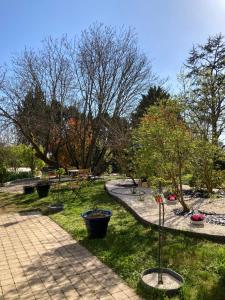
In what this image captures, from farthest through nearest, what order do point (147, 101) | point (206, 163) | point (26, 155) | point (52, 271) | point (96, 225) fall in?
point (147, 101)
point (26, 155)
point (206, 163)
point (96, 225)
point (52, 271)

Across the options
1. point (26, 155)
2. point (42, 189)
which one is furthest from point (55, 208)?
point (26, 155)

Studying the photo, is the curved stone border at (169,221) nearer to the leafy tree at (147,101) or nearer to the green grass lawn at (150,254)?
the green grass lawn at (150,254)

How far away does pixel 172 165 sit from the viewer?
7164 millimetres

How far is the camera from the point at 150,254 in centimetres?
533

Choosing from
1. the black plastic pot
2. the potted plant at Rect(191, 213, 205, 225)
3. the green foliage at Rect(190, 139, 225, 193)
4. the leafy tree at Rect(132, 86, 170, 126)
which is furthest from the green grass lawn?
the leafy tree at Rect(132, 86, 170, 126)

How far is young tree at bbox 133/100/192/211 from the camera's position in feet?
22.6

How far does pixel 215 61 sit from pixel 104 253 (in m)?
21.0

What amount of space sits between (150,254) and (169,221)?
1765mm

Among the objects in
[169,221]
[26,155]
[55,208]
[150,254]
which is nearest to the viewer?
[150,254]

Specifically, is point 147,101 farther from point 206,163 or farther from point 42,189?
point 206,163

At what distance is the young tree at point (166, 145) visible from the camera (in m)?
6.88

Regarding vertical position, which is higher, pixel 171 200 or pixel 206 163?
pixel 206 163

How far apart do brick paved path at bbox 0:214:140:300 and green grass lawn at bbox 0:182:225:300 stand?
0.21 m

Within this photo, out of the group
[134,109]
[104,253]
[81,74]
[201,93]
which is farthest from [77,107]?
[104,253]
